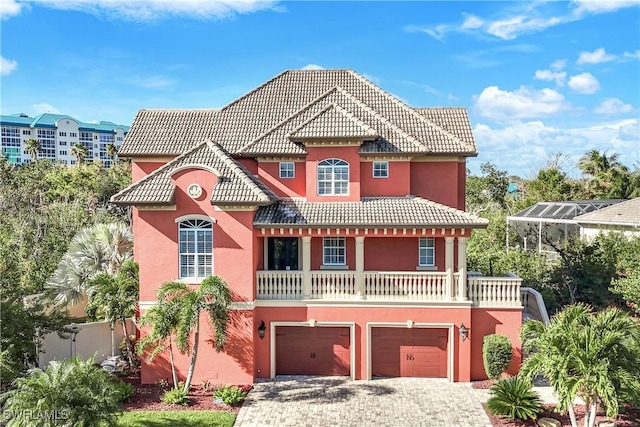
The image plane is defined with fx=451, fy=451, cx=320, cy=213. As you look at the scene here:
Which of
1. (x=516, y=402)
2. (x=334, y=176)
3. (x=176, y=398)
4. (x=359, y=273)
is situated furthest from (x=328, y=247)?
(x=516, y=402)

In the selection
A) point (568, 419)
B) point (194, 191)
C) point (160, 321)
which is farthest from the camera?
point (194, 191)

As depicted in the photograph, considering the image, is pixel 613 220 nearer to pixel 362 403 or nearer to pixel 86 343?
pixel 362 403

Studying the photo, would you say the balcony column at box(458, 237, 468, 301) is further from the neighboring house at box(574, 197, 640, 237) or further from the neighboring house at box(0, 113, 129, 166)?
the neighboring house at box(0, 113, 129, 166)

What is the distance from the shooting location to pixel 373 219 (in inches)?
698

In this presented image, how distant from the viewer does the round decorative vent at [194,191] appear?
681 inches

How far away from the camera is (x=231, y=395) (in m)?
15.7

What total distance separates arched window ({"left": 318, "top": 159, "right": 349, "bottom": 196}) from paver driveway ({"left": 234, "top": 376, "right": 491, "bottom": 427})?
25.8 feet

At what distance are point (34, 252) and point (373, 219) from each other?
65.1 feet

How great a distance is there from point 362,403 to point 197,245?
845 cm

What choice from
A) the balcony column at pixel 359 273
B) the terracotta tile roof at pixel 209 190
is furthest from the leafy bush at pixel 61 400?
the balcony column at pixel 359 273

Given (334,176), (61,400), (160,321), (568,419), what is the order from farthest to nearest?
(334,176), (160,321), (568,419), (61,400)

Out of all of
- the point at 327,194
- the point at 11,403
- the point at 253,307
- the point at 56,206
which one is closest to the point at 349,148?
the point at 327,194

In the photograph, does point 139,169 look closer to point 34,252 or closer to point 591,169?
point 34,252

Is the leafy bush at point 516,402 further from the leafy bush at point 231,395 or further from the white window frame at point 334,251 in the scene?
the leafy bush at point 231,395
